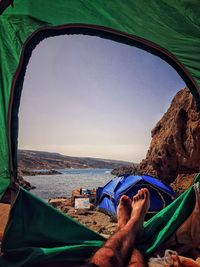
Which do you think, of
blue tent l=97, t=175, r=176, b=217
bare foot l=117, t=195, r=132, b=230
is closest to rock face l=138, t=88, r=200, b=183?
blue tent l=97, t=175, r=176, b=217

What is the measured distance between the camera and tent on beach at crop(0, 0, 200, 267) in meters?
2.42

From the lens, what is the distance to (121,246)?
227cm

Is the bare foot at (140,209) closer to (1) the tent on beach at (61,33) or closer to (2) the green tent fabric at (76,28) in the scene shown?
(1) the tent on beach at (61,33)

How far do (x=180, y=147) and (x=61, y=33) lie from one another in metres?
15.2

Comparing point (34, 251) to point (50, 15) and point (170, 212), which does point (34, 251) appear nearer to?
point (170, 212)

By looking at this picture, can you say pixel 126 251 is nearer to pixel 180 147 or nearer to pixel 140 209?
pixel 140 209

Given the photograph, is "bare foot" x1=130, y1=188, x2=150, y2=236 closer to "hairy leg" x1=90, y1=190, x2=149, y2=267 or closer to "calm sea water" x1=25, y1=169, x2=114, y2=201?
"hairy leg" x1=90, y1=190, x2=149, y2=267

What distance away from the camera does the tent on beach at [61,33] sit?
2.42 meters

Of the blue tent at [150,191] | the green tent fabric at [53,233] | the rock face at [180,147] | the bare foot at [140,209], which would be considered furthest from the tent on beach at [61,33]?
the rock face at [180,147]

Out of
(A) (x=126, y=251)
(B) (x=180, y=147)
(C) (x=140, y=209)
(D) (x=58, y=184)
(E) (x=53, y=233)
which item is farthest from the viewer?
(D) (x=58, y=184)

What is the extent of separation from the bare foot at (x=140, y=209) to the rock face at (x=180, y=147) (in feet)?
39.4

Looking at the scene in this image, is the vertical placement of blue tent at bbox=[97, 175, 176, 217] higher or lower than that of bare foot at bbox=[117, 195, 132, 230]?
lower

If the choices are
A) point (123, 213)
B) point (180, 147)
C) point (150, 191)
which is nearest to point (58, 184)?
point (180, 147)

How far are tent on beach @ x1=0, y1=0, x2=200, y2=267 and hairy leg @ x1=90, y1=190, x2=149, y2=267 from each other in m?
0.16
